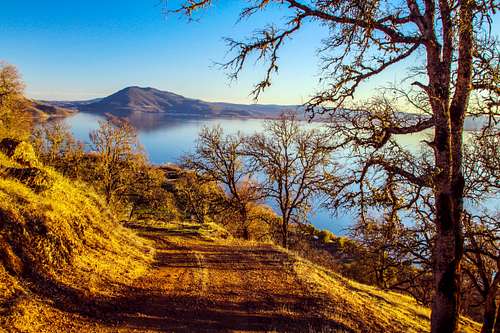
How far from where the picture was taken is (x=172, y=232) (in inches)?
734

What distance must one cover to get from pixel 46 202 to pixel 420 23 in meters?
10.0

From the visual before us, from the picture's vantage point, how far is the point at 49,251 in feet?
27.8

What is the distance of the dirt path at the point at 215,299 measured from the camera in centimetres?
783

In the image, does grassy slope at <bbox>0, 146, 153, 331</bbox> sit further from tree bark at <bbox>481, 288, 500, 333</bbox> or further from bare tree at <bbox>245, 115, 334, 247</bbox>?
bare tree at <bbox>245, 115, 334, 247</bbox>

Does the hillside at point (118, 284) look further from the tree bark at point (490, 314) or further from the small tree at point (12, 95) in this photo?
the small tree at point (12, 95)

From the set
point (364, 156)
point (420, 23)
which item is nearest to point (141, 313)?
point (364, 156)

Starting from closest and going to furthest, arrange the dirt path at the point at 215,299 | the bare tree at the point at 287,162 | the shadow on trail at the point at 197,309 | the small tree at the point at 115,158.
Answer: the shadow on trail at the point at 197,309 < the dirt path at the point at 215,299 < the bare tree at the point at 287,162 < the small tree at the point at 115,158

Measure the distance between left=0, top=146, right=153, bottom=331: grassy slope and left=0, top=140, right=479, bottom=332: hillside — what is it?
0.09ft

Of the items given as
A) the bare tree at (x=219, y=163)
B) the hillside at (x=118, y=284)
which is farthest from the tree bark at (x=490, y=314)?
the bare tree at (x=219, y=163)

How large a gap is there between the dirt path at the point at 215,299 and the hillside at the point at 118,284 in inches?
1.0

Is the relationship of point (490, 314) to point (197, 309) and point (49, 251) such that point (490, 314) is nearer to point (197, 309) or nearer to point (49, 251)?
point (197, 309)

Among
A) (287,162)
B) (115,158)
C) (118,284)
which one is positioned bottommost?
(118,284)

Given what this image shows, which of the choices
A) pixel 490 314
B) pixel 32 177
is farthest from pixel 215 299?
pixel 490 314

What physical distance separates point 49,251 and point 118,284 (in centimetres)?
189
